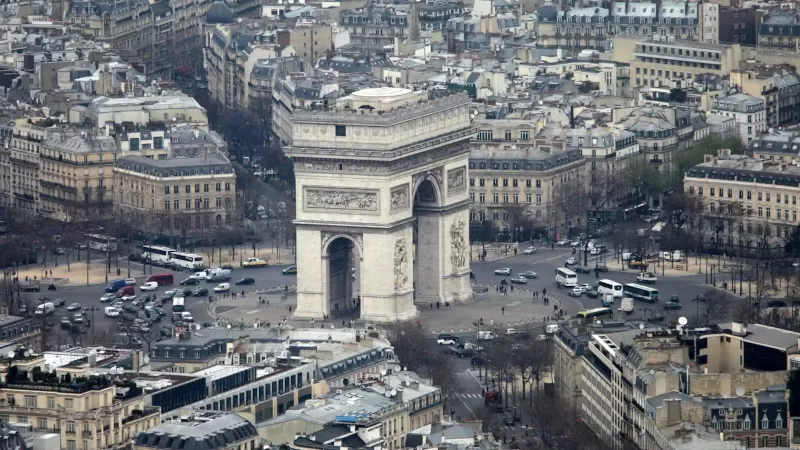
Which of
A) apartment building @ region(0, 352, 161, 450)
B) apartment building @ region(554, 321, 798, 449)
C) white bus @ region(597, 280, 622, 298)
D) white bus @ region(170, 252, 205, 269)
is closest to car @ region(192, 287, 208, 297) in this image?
white bus @ region(170, 252, 205, 269)

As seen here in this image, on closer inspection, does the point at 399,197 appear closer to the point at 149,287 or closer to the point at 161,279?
the point at 149,287

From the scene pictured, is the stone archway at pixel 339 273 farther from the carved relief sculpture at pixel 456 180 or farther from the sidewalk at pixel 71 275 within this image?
the sidewalk at pixel 71 275

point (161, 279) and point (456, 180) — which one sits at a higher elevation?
point (456, 180)

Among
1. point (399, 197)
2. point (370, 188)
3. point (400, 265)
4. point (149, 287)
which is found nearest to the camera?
point (370, 188)

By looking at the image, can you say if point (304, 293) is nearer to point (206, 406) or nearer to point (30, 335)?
point (30, 335)

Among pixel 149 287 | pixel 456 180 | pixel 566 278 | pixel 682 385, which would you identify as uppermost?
pixel 456 180

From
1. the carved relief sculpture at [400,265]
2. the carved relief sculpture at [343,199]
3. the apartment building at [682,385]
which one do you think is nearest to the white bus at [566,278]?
the carved relief sculpture at [400,265]

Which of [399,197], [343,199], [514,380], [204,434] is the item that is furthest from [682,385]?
[343,199]
